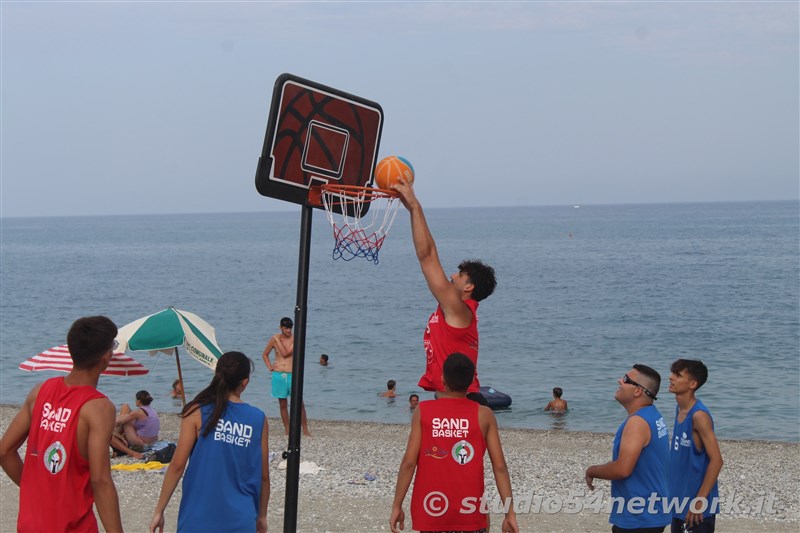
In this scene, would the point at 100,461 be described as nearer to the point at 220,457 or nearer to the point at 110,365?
the point at 220,457

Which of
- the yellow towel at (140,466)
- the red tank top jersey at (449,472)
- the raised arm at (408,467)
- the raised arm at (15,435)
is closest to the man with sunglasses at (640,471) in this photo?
the red tank top jersey at (449,472)

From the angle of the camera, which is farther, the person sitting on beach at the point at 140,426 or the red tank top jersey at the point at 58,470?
the person sitting on beach at the point at 140,426

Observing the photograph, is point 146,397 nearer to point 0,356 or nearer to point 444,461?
point 444,461

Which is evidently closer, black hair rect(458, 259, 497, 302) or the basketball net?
black hair rect(458, 259, 497, 302)

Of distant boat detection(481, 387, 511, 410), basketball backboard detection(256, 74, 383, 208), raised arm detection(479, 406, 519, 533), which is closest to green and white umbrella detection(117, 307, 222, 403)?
basketball backboard detection(256, 74, 383, 208)

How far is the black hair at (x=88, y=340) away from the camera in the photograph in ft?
15.9

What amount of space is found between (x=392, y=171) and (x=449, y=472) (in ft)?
7.01

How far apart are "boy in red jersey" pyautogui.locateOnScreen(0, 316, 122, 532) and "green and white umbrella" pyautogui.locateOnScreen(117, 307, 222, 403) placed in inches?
357

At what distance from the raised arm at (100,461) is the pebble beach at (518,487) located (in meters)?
4.71

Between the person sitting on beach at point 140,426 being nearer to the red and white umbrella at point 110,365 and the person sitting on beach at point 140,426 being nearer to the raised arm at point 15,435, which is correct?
the red and white umbrella at point 110,365

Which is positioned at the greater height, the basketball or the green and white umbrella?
the basketball

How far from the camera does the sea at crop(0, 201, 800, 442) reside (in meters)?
26.5

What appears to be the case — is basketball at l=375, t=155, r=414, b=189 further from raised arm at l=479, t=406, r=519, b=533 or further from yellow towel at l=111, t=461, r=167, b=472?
yellow towel at l=111, t=461, r=167, b=472

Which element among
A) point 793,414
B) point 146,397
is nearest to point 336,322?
point 793,414
